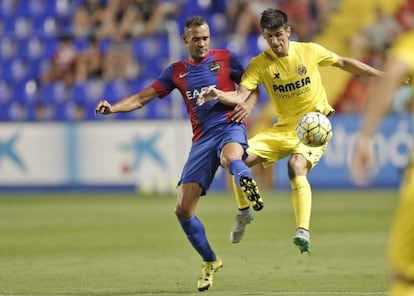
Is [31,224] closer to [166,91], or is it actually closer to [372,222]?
[372,222]

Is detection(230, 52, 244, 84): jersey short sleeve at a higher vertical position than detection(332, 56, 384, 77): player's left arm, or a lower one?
lower

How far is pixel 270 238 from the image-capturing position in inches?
538

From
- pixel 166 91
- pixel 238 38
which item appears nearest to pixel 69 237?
pixel 166 91

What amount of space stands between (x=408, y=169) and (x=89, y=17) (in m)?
19.1

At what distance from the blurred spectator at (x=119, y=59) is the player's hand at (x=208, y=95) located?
45.4 feet

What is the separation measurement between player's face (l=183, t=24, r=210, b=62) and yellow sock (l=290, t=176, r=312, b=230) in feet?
4.52

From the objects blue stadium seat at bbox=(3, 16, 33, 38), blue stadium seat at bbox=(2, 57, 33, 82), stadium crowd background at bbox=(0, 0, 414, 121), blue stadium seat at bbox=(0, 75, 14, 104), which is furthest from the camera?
blue stadium seat at bbox=(3, 16, 33, 38)

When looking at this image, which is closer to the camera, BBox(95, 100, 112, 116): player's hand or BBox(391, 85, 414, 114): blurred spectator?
BBox(95, 100, 112, 116): player's hand

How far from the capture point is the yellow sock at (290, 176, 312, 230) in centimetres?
916

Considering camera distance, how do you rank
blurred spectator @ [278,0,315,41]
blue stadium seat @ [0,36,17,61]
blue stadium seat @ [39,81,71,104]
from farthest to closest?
blue stadium seat @ [0,36,17,61]
blue stadium seat @ [39,81,71,104]
blurred spectator @ [278,0,315,41]

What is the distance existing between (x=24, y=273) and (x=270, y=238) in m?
4.21

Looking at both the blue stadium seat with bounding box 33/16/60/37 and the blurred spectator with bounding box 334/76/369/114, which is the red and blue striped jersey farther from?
the blue stadium seat with bounding box 33/16/60/37

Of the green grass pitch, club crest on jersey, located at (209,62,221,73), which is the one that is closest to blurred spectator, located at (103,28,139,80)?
the green grass pitch

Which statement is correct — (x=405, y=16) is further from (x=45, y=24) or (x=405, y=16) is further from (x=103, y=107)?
(x=103, y=107)
